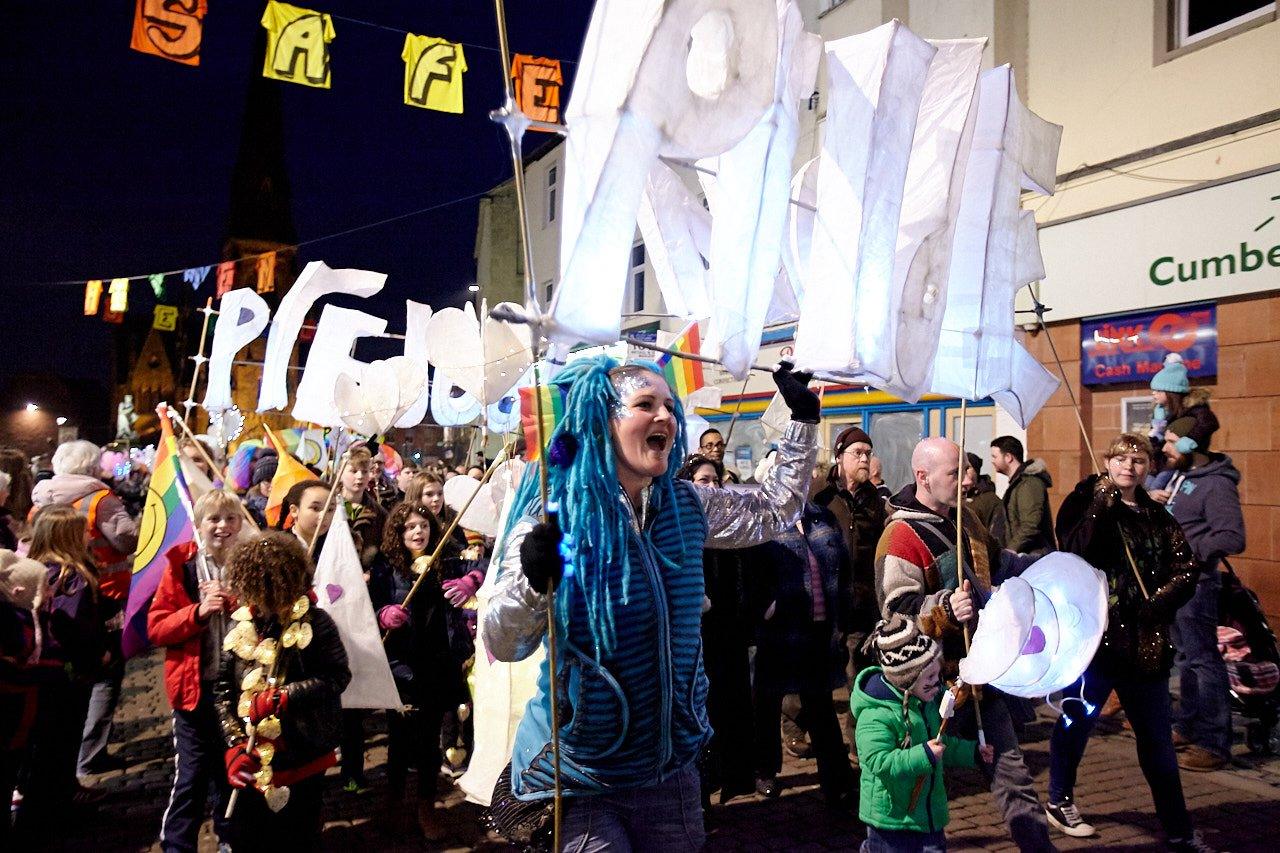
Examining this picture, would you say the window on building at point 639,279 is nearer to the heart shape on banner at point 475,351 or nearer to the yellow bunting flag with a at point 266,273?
the yellow bunting flag with a at point 266,273

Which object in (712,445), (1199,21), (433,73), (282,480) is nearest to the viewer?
(282,480)

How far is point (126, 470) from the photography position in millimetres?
17062

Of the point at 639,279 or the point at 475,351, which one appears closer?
the point at 475,351

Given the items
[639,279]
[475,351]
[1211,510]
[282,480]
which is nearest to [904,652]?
[1211,510]

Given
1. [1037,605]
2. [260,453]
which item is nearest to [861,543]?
[1037,605]

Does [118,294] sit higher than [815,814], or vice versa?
[118,294]

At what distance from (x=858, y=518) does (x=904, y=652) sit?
9.88 ft

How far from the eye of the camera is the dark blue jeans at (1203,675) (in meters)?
5.53

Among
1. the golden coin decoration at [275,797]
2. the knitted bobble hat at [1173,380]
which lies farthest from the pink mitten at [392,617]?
the knitted bobble hat at [1173,380]

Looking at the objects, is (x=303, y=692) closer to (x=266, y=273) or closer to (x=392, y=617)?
(x=392, y=617)

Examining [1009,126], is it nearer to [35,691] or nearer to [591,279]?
[591,279]

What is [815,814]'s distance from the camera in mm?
5055

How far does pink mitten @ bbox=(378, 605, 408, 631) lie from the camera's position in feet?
15.3

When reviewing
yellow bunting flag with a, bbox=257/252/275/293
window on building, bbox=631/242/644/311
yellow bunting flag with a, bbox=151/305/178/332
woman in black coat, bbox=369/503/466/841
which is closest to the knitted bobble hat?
woman in black coat, bbox=369/503/466/841
